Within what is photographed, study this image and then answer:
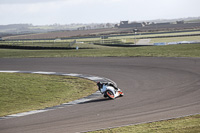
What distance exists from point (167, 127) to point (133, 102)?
16.4 ft

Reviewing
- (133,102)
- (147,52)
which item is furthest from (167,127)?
(147,52)

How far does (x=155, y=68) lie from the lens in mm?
29938

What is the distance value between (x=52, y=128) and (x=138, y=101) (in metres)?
5.77

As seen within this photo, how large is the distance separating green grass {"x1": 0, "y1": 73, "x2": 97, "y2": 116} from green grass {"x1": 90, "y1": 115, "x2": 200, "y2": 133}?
6.73m

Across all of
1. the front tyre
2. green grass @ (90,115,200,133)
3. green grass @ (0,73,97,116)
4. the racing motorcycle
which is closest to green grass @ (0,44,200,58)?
green grass @ (0,73,97,116)

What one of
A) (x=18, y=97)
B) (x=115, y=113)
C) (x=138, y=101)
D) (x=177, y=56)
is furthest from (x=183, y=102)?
(x=177, y=56)

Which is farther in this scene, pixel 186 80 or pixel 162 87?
pixel 186 80

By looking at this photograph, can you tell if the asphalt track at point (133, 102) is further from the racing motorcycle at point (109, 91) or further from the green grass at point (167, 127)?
the green grass at point (167, 127)

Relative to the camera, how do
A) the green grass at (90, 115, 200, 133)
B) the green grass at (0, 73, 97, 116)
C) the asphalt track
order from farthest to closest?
the green grass at (0, 73, 97, 116)
the asphalt track
the green grass at (90, 115, 200, 133)

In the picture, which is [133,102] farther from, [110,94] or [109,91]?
[109,91]

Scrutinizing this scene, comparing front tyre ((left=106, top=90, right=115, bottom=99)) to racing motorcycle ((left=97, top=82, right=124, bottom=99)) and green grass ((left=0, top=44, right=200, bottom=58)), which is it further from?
green grass ((left=0, top=44, right=200, bottom=58))

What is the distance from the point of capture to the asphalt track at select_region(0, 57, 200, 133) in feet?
47.7

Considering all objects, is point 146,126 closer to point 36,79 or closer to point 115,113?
point 115,113

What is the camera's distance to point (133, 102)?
59.2 feet
